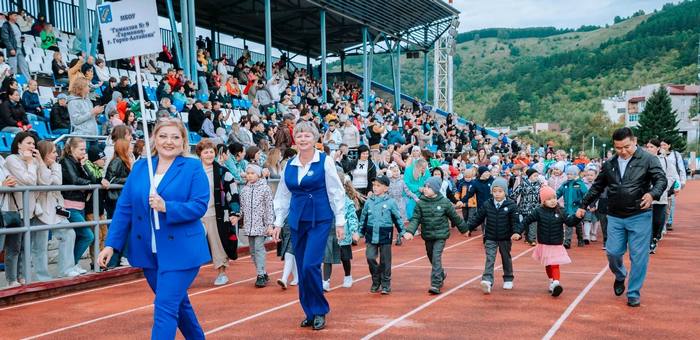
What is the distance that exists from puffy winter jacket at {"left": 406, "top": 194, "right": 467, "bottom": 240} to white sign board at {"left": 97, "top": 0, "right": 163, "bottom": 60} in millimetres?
4456

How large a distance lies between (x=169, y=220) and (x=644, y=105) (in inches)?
4578

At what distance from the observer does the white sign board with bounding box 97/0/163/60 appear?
5250 mm

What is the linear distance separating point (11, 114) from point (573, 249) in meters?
10.6

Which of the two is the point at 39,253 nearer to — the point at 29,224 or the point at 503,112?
the point at 29,224

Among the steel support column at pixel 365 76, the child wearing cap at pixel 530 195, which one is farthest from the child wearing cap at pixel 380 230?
the steel support column at pixel 365 76

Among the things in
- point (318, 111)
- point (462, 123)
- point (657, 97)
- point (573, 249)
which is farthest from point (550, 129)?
point (573, 249)

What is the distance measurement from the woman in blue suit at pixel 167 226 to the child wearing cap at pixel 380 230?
4122 millimetres

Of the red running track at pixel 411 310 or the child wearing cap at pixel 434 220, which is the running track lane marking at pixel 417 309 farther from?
the child wearing cap at pixel 434 220

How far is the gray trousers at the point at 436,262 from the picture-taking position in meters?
8.40

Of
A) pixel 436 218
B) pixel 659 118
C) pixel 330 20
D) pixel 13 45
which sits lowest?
pixel 436 218

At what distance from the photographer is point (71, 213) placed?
8.76m

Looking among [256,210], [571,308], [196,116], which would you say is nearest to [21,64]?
[196,116]

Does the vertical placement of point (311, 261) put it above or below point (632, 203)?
below

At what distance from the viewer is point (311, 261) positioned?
6281 millimetres
